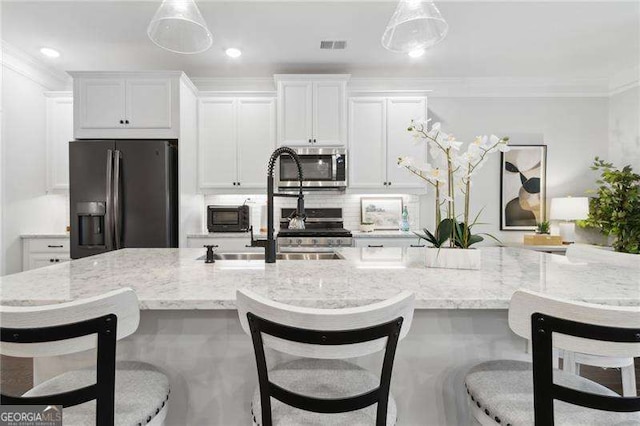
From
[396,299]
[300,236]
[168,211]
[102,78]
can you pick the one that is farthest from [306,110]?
[396,299]

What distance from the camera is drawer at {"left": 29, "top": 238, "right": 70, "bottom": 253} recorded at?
11.8 ft

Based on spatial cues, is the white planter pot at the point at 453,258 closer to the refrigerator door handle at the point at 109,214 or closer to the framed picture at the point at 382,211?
the framed picture at the point at 382,211

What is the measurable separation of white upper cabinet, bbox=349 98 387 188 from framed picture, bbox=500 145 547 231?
1625 mm

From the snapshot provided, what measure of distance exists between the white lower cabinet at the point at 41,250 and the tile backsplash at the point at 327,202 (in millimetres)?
1547

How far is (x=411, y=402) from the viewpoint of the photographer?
54.0 inches

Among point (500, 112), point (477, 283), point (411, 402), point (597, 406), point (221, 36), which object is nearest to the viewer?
point (597, 406)

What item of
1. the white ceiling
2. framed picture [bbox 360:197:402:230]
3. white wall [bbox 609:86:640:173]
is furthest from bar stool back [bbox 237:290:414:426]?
white wall [bbox 609:86:640:173]

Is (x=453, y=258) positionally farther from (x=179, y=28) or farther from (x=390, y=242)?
(x=390, y=242)

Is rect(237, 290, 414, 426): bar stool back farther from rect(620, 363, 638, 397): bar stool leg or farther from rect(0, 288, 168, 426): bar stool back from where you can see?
rect(620, 363, 638, 397): bar stool leg

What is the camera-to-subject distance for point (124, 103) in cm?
340

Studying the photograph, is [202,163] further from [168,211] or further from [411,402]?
[411,402]

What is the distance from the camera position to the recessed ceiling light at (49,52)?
11.2 ft

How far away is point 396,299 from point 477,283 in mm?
589

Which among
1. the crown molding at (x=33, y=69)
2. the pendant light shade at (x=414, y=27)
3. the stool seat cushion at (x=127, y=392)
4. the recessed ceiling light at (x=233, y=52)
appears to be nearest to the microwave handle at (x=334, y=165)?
the recessed ceiling light at (x=233, y=52)
